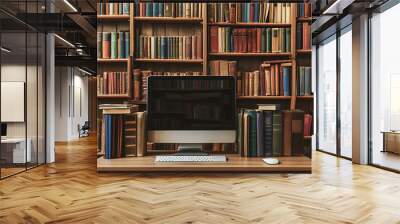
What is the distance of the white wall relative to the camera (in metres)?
12.6

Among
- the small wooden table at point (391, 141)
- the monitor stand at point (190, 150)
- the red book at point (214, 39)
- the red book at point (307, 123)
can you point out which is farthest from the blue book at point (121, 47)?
the small wooden table at point (391, 141)

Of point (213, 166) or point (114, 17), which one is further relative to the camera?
point (114, 17)

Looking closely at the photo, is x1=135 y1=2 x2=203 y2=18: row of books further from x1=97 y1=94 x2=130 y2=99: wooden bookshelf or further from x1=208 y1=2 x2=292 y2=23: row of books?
x1=97 y1=94 x2=130 y2=99: wooden bookshelf

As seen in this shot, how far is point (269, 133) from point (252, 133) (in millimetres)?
156

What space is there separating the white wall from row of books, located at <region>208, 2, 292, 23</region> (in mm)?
10065

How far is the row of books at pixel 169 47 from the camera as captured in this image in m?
3.81

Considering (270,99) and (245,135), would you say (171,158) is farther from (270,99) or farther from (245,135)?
(270,99)

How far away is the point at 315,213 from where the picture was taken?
99.8 inches

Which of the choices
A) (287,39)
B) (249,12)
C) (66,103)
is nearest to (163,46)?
(249,12)

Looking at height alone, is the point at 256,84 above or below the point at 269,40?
below

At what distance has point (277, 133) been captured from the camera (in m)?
3.37

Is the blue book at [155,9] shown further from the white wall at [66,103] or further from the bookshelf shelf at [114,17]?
the white wall at [66,103]

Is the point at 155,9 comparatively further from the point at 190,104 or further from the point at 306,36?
the point at 306,36

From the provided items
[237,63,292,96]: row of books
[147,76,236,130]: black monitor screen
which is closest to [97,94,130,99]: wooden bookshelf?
[147,76,236,130]: black monitor screen
